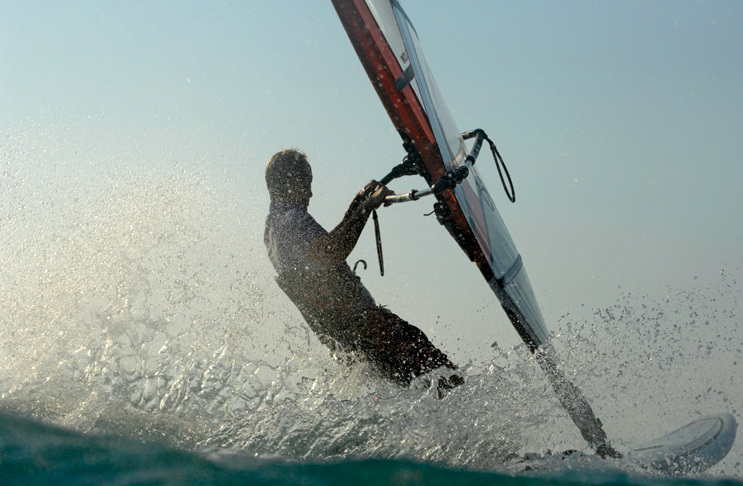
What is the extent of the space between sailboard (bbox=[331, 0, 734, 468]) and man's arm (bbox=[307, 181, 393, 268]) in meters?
0.10

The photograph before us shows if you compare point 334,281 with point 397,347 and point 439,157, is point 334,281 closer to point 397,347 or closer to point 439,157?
point 397,347

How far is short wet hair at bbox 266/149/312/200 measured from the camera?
3.11 m

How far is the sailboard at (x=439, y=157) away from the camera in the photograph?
3084 millimetres

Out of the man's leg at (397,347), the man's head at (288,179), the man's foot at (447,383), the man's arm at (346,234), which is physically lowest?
the man's foot at (447,383)

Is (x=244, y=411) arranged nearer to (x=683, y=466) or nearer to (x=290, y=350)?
(x=290, y=350)

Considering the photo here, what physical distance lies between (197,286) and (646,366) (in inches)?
119

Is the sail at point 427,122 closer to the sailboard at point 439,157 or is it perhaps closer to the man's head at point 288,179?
the sailboard at point 439,157

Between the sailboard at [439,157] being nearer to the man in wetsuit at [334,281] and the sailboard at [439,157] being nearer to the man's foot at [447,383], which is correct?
the man in wetsuit at [334,281]

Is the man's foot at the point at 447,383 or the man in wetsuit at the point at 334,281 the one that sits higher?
the man in wetsuit at the point at 334,281

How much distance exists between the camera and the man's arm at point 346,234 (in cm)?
285

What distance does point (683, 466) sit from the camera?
319 centimetres

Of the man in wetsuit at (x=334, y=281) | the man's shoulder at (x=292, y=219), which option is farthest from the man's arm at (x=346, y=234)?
the man's shoulder at (x=292, y=219)

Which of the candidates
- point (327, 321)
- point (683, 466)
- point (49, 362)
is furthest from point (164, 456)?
point (683, 466)

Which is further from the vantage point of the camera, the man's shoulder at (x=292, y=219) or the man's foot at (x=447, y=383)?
the man's foot at (x=447, y=383)
